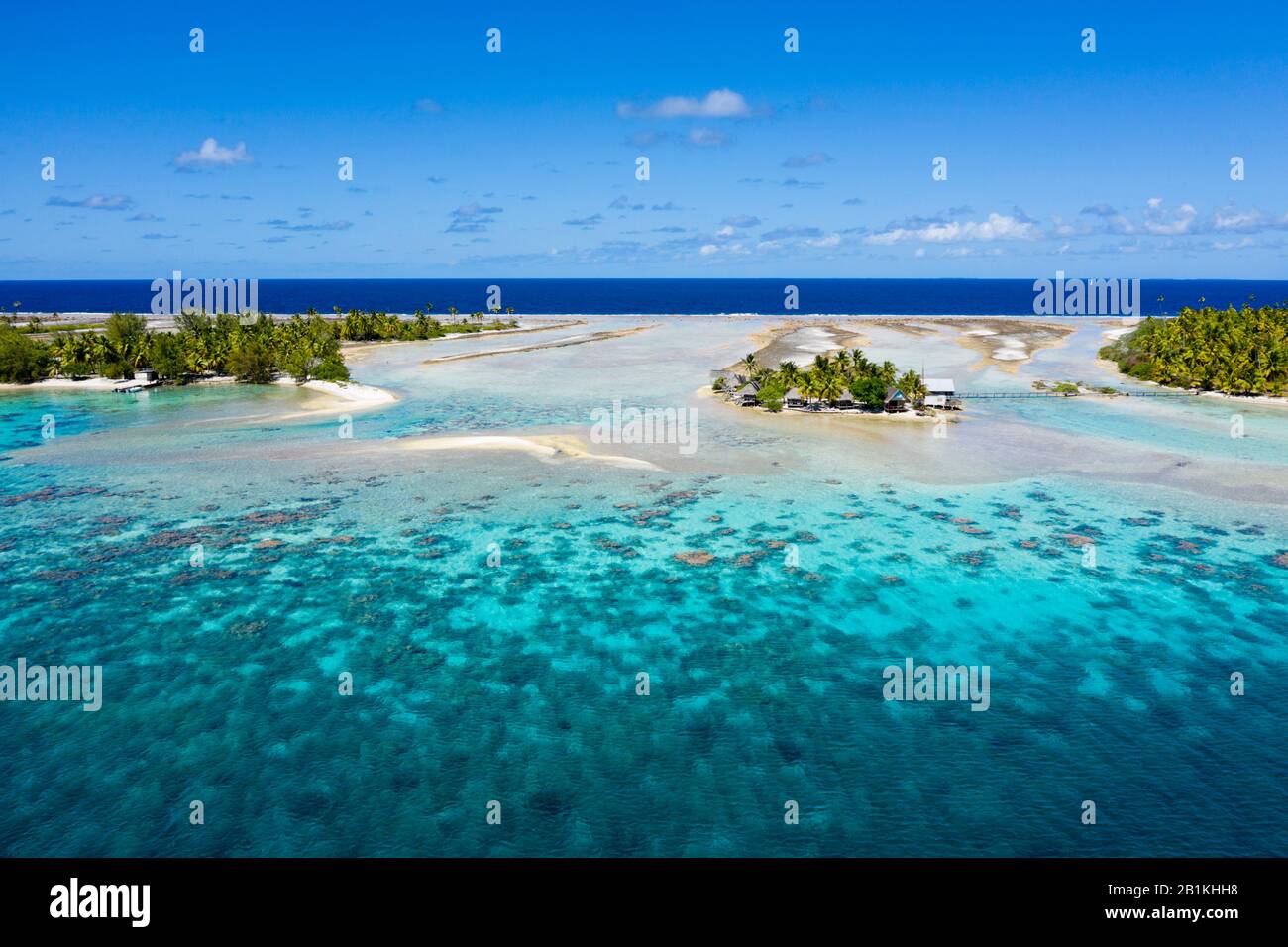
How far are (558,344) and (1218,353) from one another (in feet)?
313

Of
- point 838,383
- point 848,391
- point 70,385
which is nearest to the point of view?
point 838,383

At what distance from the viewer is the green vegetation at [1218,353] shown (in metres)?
81.0

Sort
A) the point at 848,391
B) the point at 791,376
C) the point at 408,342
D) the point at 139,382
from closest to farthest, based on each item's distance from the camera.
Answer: the point at 848,391, the point at 791,376, the point at 139,382, the point at 408,342

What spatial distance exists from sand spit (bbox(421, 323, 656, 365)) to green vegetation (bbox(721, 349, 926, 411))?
56967 millimetres

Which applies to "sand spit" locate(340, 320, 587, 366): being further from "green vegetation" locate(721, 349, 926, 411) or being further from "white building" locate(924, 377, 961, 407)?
"white building" locate(924, 377, 961, 407)

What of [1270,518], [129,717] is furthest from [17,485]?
[1270,518]

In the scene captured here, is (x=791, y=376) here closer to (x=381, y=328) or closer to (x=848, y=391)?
(x=848, y=391)

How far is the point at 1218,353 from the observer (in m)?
84.9

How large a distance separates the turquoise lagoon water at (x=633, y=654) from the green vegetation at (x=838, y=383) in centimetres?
1799

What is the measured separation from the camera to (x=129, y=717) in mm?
25625

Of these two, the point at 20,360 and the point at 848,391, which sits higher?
the point at 20,360

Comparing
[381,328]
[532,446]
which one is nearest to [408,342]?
[381,328]

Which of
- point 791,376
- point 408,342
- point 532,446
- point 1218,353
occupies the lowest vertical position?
point 532,446
